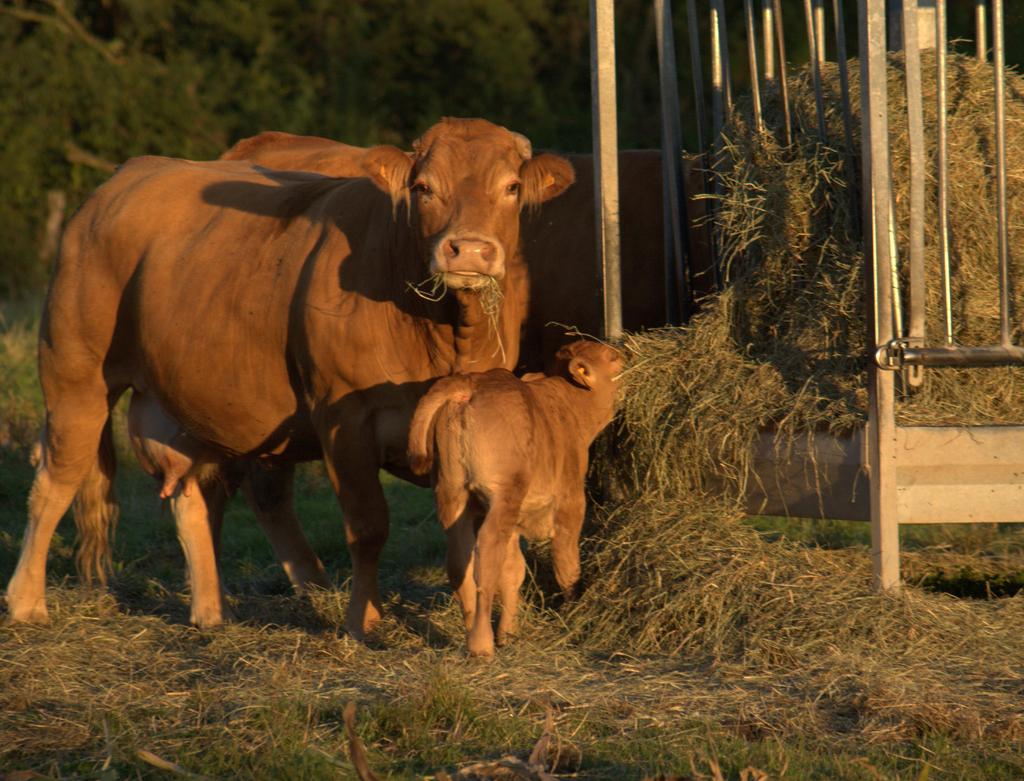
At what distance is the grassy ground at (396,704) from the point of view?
13.0ft

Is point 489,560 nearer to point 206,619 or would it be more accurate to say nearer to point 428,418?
point 428,418

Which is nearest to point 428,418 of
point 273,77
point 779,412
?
point 779,412

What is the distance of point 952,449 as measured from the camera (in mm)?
5309

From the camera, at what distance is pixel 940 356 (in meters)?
5.21

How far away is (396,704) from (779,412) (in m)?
1.91

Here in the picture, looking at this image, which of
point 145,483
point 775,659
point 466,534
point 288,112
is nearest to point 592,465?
point 466,534

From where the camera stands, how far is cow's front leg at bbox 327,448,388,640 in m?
5.71

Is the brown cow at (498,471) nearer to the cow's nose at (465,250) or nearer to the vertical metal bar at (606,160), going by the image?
the cow's nose at (465,250)

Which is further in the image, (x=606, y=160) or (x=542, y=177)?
(x=606, y=160)

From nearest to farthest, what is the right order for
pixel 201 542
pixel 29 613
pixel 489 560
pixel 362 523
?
pixel 489 560 < pixel 362 523 < pixel 29 613 < pixel 201 542

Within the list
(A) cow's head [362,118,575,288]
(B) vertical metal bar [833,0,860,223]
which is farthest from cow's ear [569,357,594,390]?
(B) vertical metal bar [833,0,860,223]

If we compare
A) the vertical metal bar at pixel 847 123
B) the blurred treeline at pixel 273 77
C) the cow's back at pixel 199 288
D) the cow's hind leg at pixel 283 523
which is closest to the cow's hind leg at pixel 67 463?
the cow's back at pixel 199 288

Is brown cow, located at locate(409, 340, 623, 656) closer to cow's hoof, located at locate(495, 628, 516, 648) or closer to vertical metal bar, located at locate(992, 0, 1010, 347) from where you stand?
cow's hoof, located at locate(495, 628, 516, 648)

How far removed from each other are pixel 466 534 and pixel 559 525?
450mm
